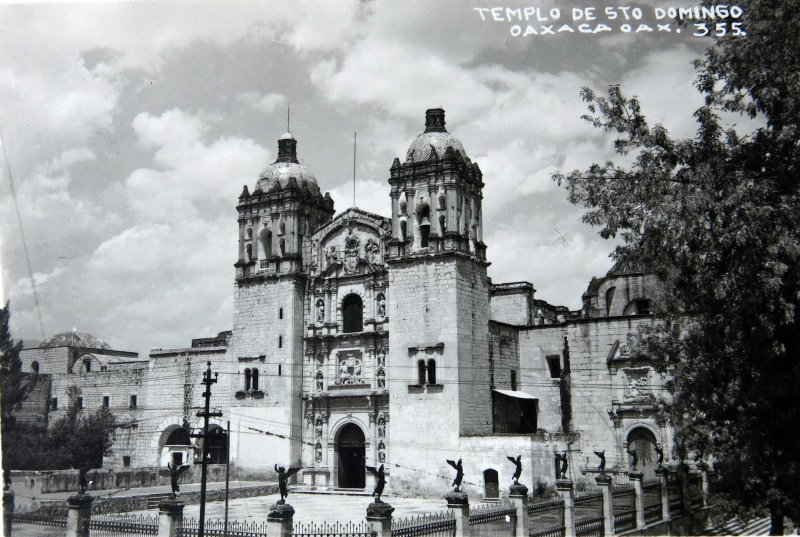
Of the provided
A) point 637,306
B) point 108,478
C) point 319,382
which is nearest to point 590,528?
point 637,306

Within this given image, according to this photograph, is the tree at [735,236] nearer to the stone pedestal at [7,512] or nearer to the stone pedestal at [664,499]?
the stone pedestal at [664,499]

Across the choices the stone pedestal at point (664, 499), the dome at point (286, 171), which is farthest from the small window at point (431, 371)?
the dome at point (286, 171)

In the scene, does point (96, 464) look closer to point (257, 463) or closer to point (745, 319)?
point (257, 463)

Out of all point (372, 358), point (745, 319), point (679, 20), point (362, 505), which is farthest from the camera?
point (372, 358)

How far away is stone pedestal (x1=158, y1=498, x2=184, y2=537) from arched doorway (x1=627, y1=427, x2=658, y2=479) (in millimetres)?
19205

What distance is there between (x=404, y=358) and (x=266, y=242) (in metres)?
9.83

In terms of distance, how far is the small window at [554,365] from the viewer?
33.1m

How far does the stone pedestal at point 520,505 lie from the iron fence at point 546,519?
37 cm

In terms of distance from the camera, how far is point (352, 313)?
3462 centimetres

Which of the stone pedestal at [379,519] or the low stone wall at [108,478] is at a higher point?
the stone pedestal at [379,519]

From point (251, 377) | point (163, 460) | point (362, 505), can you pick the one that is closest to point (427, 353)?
point (362, 505)

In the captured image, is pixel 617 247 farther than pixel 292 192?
No

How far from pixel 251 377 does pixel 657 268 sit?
77.2 feet

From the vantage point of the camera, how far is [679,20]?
14.8 meters
